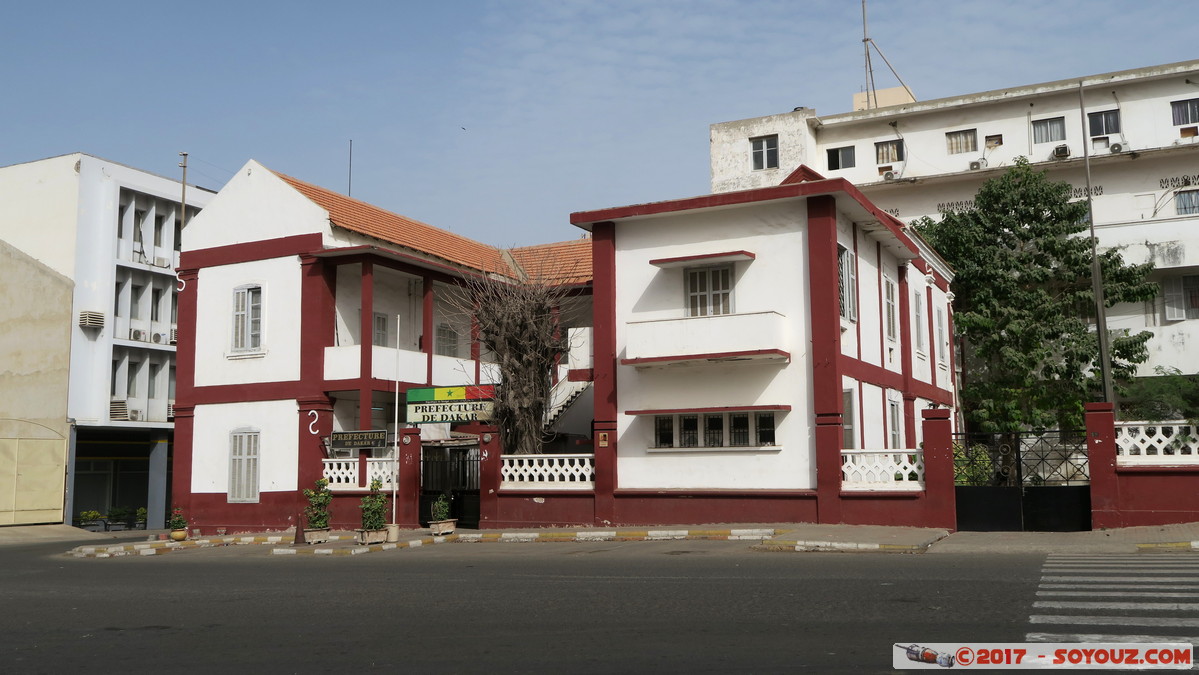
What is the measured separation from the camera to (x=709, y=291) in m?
22.1

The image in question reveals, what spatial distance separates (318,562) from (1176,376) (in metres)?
29.0

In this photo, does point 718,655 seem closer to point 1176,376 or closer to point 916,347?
point 916,347

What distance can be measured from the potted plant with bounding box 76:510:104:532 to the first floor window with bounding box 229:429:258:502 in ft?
43.9

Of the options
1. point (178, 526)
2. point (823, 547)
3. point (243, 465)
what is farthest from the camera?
point (243, 465)

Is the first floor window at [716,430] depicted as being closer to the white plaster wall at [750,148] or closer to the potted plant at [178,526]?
the potted plant at [178,526]

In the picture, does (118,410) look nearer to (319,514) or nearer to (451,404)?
(319,514)

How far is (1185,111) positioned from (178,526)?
3683 centimetres

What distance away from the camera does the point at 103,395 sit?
122ft

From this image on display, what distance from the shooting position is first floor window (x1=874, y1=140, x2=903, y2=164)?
43.7 metres

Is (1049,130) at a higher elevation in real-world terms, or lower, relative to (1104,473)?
higher

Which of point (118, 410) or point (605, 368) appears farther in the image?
point (118, 410)

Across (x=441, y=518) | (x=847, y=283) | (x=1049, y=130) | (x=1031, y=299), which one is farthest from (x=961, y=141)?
(x=441, y=518)

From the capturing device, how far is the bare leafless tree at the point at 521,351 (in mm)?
22844

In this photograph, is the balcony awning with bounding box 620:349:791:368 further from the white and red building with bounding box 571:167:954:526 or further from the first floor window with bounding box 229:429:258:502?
the first floor window with bounding box 229:429:258:502
